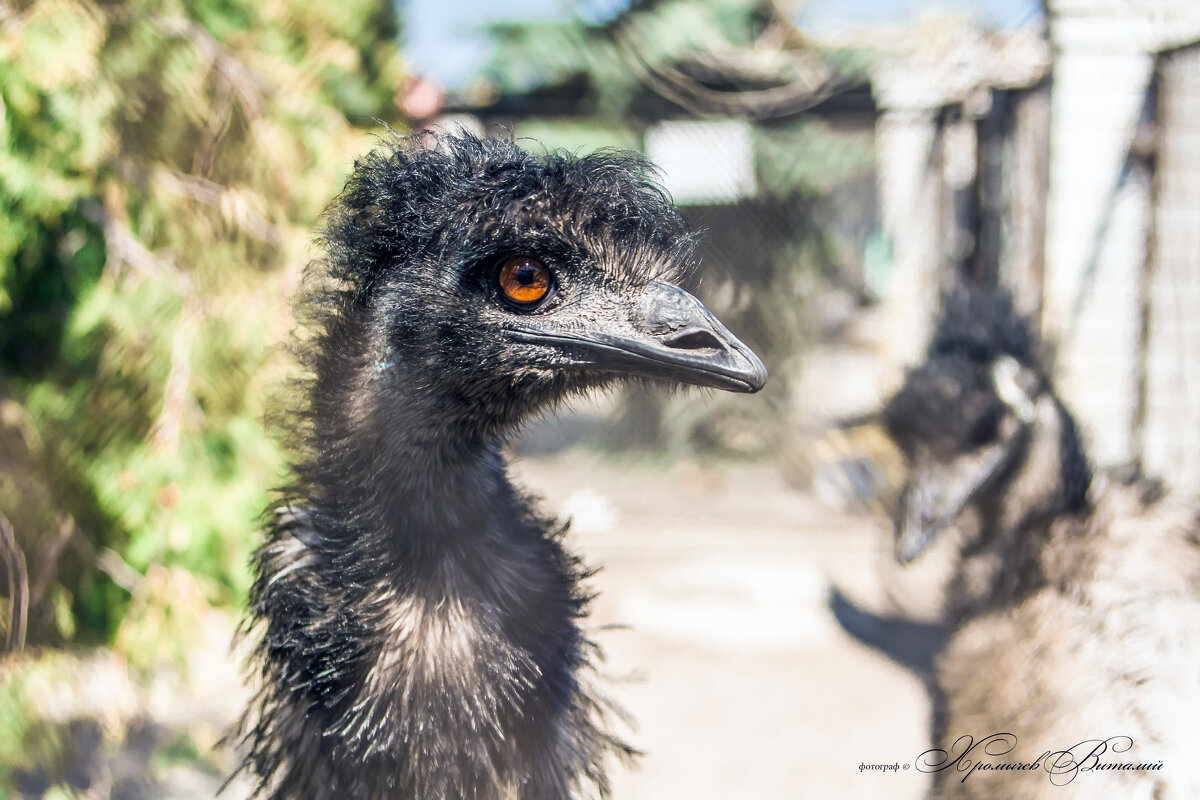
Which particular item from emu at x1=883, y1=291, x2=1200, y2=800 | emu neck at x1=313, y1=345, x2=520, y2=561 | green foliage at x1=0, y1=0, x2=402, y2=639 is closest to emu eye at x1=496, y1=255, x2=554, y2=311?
emu neck at x1=313, y1=345, x2=520, y2=561

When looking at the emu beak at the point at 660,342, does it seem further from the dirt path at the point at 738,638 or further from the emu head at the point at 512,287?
the dirt path at the point at 738,638

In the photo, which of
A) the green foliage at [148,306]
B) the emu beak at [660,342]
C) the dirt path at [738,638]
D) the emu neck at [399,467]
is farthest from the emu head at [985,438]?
the green foliage at [148,306]

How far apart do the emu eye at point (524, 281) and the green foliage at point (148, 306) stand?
2012mm

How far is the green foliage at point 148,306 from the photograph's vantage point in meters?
3.29

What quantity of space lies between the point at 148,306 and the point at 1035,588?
3166 mm

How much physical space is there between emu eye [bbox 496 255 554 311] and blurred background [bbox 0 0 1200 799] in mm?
717

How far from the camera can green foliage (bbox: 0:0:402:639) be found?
10.8 ft

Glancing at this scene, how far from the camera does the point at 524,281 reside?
1.45 meters

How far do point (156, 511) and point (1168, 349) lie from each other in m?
4.71

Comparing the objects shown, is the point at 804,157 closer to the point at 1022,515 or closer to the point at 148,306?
the point at 1022,515

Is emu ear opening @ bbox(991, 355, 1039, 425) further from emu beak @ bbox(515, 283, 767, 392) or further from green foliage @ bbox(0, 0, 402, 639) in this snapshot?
green foliage @ bbox(0, 0, 402, 639)

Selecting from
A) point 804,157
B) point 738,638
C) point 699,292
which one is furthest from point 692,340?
point 804,157
